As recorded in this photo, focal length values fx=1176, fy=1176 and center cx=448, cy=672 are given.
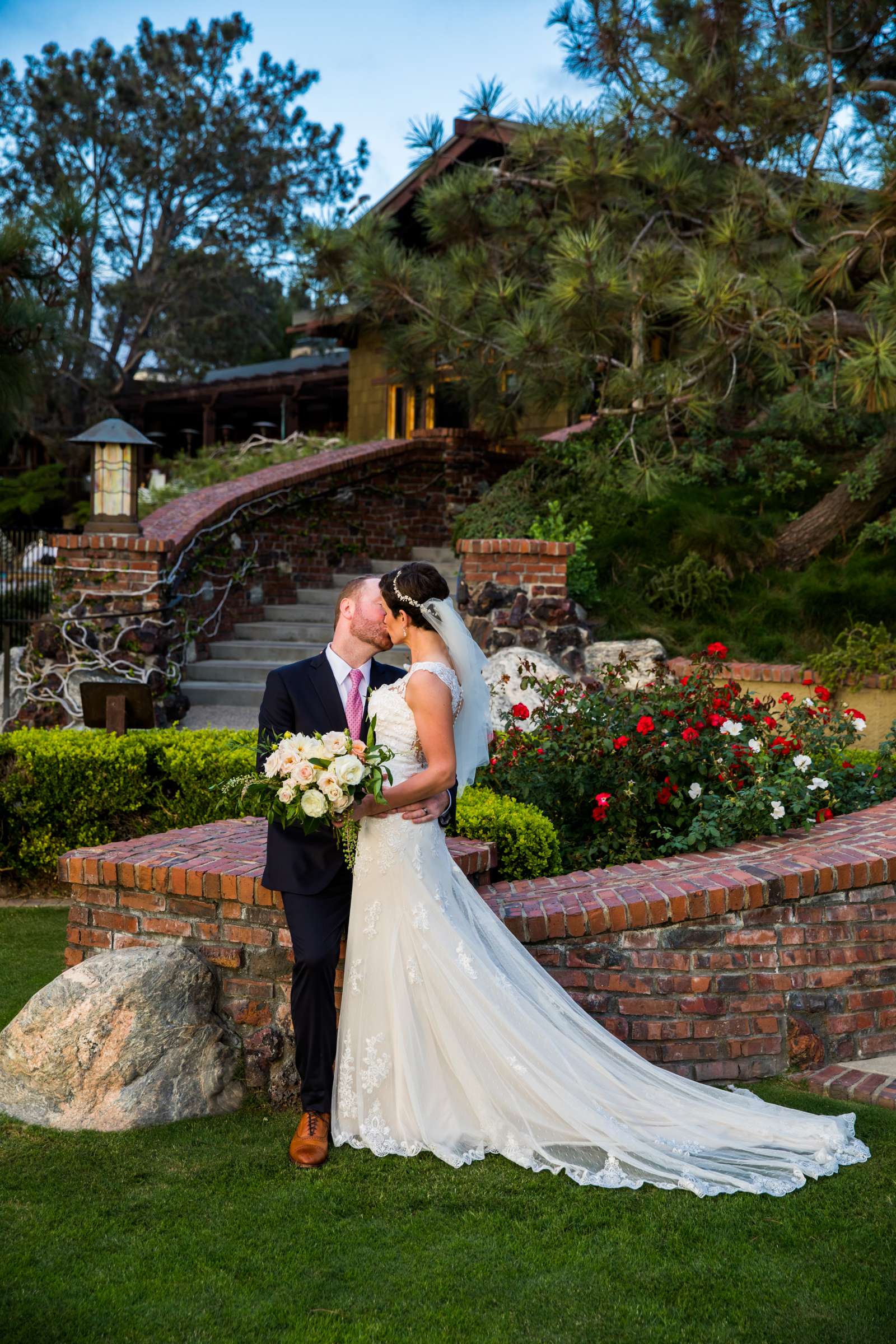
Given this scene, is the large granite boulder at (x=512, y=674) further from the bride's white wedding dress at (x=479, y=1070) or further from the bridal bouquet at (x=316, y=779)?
the bridal bouquet at (x=316, y=779)

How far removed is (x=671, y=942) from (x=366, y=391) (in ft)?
Result: 49.6

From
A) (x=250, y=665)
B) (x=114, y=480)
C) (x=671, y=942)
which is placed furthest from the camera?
(x=250, y=665)

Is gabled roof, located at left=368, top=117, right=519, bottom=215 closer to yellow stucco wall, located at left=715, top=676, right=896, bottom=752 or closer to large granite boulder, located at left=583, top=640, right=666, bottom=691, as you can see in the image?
large granite boulder, located at left=583, top=640, right=666, bottom=691

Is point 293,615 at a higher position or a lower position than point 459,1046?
higher

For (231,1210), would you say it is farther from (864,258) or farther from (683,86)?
(683,86)

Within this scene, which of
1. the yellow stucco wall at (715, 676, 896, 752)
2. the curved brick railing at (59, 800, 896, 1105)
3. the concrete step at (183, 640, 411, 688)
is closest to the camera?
the curved brick railing at (59, 800, 896, 1105)

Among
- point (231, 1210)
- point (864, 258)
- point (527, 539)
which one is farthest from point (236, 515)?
point (231, 1210)

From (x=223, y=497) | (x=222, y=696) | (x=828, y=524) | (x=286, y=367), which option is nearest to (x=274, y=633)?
(x=223, y=497)

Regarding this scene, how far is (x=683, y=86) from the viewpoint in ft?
38.1

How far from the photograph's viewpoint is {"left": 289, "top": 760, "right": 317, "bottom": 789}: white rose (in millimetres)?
3289

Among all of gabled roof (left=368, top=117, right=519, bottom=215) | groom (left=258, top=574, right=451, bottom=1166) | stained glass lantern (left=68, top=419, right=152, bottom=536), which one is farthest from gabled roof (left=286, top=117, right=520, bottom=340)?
groom (left=258, top=574, right=451, bottom=1166)

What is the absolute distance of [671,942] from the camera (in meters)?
4.17

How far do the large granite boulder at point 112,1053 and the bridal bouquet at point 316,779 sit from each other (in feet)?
2.48

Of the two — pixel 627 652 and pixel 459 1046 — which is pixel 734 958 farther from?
pixel 627 652
